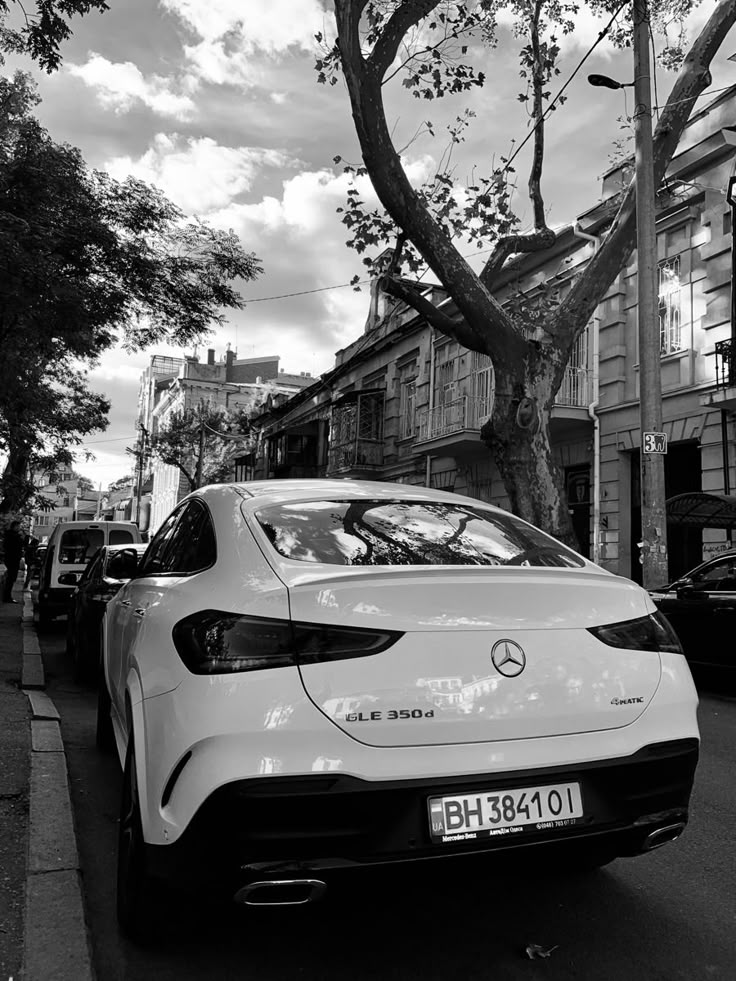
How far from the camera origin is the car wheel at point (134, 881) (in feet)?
8.26

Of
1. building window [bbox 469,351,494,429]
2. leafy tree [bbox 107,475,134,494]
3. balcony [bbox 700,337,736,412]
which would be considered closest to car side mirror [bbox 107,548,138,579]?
balcony [bbox 700,337,736,412]

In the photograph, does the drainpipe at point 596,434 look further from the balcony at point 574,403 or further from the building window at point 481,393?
the building window at point 481,393

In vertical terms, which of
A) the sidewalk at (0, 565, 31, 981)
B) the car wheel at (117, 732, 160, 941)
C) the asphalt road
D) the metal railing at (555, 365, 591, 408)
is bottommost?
the asphalt road

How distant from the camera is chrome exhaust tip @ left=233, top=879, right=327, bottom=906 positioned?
86.3 inches

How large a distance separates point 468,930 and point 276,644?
136 cm

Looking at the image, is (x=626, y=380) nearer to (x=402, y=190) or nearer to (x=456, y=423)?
(x=456, y=423)

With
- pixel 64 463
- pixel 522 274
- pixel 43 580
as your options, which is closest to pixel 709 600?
pixel 43 580

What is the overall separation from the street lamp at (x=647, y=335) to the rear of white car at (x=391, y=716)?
7663 millimetres

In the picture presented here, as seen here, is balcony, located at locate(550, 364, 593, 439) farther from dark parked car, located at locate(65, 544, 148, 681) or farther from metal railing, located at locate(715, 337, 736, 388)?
dark parked car, located at locate(65, 544, 148, 681)

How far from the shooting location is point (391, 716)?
2.30m

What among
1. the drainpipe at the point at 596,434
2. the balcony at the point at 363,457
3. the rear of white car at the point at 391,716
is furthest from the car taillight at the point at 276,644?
the balcony at the point at 363,457

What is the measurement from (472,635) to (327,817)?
660mm

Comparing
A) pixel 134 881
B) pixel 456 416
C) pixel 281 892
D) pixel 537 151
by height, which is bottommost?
pixel 134 881

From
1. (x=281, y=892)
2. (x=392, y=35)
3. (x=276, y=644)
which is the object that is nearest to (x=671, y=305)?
(x=392, y=35)
